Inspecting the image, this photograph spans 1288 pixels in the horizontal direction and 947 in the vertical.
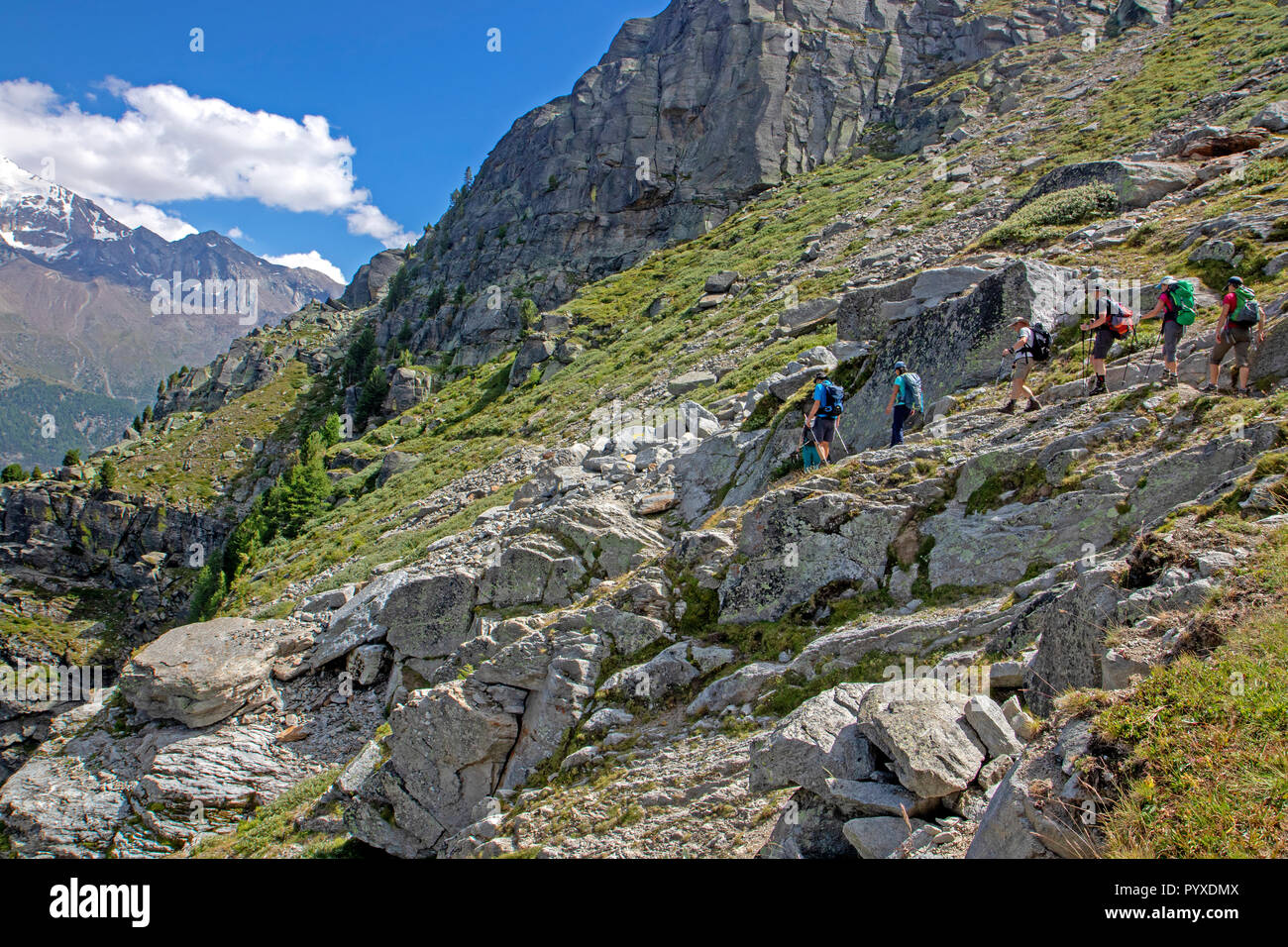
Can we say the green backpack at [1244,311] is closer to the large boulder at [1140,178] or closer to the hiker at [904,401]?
the hiker at [904,401]

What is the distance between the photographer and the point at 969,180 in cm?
4288

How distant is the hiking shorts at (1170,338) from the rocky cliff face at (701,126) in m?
69.0

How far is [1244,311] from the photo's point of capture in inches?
368

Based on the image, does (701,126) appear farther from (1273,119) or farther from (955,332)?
(955,332)

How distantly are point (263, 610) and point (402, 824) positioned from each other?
16097 mm

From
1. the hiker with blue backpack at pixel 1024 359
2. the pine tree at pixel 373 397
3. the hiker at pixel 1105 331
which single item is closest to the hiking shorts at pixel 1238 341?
the hiker at pixel 1105 331

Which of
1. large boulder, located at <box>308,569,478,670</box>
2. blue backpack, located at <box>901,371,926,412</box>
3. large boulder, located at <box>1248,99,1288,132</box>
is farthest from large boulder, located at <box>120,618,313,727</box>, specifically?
large boulder, located at <box>1248,99,1288,132</box>

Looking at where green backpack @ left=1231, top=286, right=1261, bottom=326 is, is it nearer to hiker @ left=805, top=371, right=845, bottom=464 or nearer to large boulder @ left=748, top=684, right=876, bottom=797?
hiker @ left=805, top=371, right=845, bottom=464

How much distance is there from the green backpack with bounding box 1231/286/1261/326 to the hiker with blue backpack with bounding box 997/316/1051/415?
286 centimetres

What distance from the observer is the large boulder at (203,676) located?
17562 mm

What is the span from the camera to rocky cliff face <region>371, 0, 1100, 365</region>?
8225cm

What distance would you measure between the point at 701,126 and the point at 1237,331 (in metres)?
92.9
